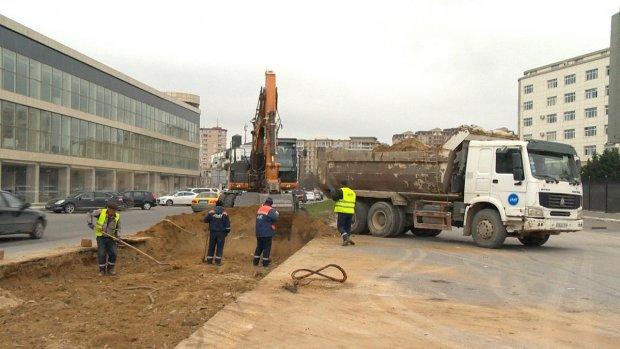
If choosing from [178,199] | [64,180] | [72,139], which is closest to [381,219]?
[178,199]

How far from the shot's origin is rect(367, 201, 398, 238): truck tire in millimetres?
16969

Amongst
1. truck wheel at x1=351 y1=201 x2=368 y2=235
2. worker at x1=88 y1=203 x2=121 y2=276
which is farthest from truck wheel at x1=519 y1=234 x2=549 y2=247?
worker at x1=88 y1=203 x2=121 y2=276

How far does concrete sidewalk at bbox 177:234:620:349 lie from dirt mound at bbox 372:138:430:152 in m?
5.88

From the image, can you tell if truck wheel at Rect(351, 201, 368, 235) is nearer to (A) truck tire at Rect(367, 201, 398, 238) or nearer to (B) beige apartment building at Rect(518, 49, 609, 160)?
(A) truck tire at Rect(367, 201, 398, 238)

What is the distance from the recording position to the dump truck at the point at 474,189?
45.8 ft

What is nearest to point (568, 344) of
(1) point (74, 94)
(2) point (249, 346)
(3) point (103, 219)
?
(2) point (249, 346)

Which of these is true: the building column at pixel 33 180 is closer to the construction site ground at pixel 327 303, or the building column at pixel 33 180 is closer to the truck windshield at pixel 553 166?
the construction site ground at pixel 327 303

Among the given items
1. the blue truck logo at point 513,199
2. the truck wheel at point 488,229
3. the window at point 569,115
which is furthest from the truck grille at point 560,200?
the window at point 569,115

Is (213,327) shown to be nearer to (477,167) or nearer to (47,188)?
(477,167)

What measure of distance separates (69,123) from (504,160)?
43.2 metres

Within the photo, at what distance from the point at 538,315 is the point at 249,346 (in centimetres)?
375

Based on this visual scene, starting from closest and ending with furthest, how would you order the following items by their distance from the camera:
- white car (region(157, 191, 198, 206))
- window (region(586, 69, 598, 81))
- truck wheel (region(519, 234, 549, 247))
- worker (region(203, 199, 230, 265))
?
worker (region(203, 199, 230, 265)) → truck wheel (region(519, 234, 549, 247)) → white car (region(157, 191, 198, 206)) → window (region(586, 69, 598, 81))

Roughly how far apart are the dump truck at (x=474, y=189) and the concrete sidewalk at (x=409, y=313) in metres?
3.30

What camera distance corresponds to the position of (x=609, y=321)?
692cm
